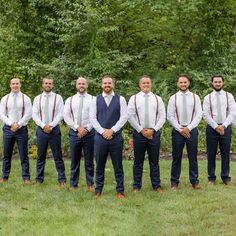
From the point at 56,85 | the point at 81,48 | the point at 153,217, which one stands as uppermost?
the point at 81,48

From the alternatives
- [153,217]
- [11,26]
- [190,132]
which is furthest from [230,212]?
[11,26]

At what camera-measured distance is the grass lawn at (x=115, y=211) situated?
6754 mm

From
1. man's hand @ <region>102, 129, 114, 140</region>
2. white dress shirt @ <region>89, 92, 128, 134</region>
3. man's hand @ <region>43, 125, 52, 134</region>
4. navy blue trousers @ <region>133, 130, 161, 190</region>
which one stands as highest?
white dress shirt @ <region>89, 92, 128, 134</region>

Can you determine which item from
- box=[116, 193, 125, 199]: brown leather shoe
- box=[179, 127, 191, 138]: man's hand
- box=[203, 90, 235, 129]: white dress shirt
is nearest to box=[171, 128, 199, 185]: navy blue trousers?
box=[179, 127, 191, 138]: man's hand

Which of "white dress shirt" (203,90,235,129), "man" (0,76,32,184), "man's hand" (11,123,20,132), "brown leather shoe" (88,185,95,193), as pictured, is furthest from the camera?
"man" (0,76,32,184)

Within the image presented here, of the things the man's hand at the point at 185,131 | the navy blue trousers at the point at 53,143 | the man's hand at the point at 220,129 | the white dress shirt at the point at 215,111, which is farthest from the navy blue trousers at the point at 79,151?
the man's hand at the point at 220,129

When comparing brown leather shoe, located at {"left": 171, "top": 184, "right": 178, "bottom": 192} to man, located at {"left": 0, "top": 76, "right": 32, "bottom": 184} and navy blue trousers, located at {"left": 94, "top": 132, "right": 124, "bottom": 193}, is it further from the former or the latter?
man, located at {"left": 0, "top": 76, "right": 32, "bottom": 184}

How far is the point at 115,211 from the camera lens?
7.58m

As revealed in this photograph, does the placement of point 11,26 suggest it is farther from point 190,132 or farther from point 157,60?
point 190,132

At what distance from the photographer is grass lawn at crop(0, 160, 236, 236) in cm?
675

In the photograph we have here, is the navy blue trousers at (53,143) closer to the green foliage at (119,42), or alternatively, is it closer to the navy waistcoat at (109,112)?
the navy waistcoat at (109,112)

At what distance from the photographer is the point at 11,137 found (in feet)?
30.9

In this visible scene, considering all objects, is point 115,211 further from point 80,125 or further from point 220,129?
point 220,129

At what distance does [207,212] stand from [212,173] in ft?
6.72
